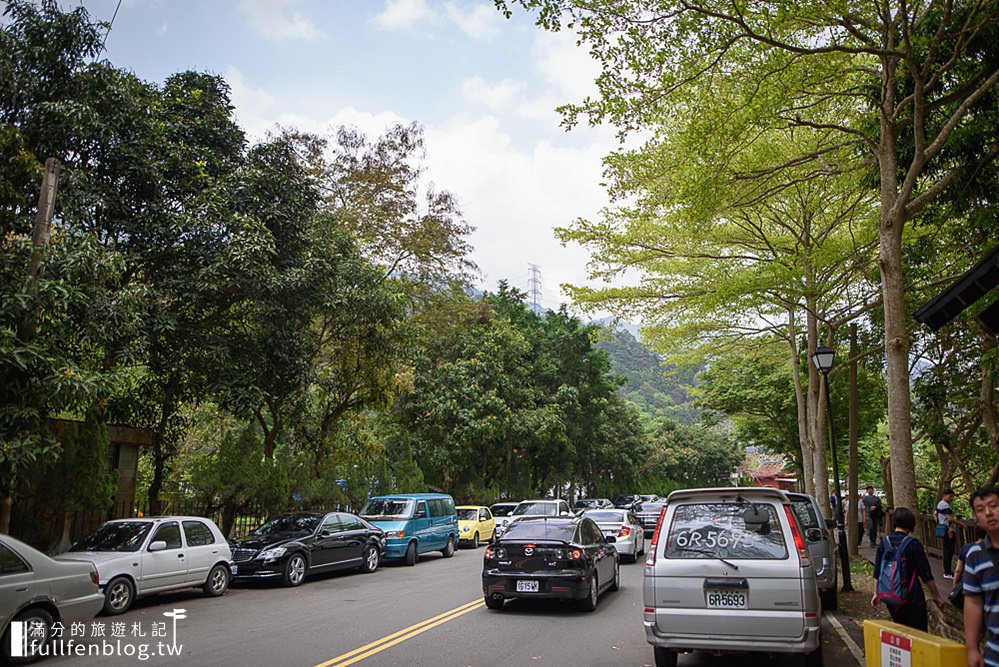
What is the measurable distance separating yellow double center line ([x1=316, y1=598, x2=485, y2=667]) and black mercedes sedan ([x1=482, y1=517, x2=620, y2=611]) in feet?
1.69

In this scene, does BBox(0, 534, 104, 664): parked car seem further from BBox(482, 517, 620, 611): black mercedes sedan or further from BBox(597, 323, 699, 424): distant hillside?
BBox(597, 323, 699, 424): distant hillside

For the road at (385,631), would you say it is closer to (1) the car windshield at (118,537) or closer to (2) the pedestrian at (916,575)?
(1) the car windshield at (118,537)

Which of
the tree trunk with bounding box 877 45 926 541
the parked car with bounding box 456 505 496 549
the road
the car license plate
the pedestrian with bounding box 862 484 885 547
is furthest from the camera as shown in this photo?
the parked car with bounding box 456 505 496 549

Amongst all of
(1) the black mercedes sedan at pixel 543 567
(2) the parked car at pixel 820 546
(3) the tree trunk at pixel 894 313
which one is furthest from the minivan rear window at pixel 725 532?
(1) the black mercedes sedan at pixel 543 567

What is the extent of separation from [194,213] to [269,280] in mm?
1989

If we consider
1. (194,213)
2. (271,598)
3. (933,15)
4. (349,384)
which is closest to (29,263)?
(194,213)

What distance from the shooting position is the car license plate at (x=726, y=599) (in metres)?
6.47

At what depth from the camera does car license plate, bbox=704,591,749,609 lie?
6.47 meters

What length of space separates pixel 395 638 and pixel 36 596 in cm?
399

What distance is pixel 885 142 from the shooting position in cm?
995

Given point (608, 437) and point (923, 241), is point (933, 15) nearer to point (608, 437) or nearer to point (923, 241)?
point (923, 241)

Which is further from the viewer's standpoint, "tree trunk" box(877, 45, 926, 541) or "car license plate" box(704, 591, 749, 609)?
"tree trunk" box(877, 45, 926, 541)

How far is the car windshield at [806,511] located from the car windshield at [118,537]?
34.1ft

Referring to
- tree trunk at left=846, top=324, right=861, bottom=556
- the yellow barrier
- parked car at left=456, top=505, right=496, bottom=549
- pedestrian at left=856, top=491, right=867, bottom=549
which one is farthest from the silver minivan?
parked car at left=456, top=505, right=496, bottom=549
